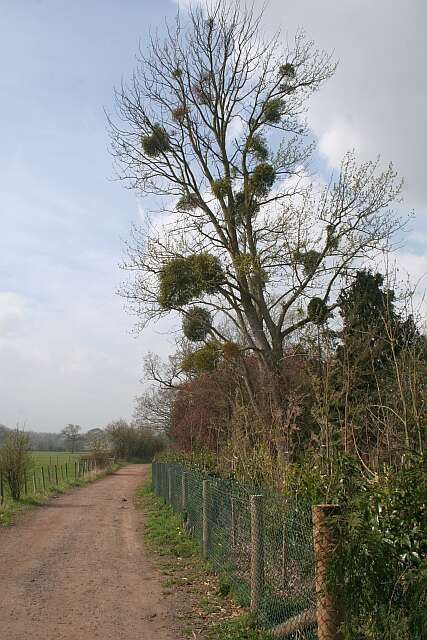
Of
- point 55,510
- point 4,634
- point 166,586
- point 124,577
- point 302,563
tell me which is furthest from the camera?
point 55,510

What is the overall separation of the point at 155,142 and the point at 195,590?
1024cm

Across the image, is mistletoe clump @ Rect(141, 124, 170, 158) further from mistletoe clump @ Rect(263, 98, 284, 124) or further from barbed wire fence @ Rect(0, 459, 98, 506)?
barbed wire fence @ Rect(0, 459, 98, 506)

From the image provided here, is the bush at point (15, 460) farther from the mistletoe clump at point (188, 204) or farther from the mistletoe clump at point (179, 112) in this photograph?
the mistletoe clump at point (179, 112)

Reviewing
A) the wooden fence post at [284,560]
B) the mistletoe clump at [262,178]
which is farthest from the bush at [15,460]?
the wooden fence post at [284,560]

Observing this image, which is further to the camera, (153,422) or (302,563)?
(153,422)

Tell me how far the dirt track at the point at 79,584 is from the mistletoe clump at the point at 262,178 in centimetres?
734

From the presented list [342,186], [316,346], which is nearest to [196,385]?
[342,186]

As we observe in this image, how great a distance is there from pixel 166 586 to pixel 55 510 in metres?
A: 10.4

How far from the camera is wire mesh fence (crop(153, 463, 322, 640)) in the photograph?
4.93 metres

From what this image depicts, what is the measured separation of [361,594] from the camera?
12.8 feet

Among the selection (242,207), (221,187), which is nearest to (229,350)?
(242,207)

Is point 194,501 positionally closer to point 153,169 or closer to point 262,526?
point 262,526

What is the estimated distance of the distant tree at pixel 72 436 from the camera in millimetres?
62406

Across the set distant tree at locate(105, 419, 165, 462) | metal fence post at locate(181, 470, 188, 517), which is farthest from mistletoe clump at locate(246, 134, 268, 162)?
distant tree at locate(105, 419, 165, 462)
